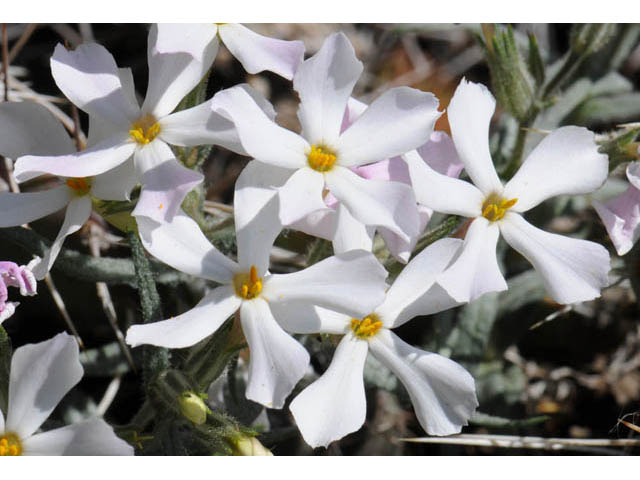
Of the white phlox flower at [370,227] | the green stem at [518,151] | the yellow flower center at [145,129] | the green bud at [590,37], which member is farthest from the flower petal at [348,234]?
the green bud at [590,37]

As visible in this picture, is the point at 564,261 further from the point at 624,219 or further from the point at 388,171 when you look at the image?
the point at 388,171

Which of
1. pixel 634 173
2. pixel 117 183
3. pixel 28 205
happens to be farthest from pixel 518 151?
pixel 28 205

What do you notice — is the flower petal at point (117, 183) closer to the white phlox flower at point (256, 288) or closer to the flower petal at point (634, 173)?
the white phlox flower at point (256, 288)

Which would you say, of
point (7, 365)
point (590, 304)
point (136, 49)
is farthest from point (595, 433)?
point (136, 49)

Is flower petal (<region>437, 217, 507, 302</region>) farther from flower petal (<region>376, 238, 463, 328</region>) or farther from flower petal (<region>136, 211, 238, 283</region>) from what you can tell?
flower petal (<region>136, 211, 238, 283</region>)

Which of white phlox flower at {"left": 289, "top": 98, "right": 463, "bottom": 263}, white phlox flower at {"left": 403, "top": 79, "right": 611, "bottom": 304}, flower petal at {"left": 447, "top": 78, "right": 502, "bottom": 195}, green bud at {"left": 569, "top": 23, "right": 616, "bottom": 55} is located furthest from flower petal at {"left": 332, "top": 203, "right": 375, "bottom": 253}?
green bud at {"left": 569, "top": 23, "right": 616, "bottom": 55}
